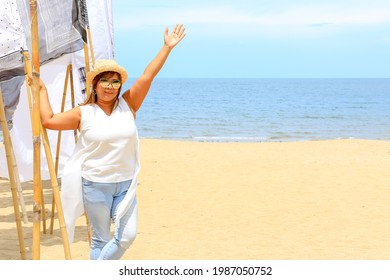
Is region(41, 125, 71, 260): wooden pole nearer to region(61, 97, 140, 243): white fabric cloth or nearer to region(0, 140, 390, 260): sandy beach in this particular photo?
region(61, 97, 140, 243): white fabric cloth

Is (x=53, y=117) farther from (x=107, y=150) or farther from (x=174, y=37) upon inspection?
(x=174, y=37)

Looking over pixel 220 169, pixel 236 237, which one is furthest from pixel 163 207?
pixel 220 169

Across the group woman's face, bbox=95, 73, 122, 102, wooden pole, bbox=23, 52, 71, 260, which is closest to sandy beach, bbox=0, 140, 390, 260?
wooden pole, bbox=23, 52, 71, 260

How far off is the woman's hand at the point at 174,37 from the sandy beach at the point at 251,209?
8.76 feet

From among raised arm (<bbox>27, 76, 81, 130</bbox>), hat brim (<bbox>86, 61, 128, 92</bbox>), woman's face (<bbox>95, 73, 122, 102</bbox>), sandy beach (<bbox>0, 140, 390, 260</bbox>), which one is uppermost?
hat brim (<bbox>86, 61, 128, 92</bbox>)

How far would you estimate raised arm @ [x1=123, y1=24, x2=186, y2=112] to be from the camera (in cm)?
373

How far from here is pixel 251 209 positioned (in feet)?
27.3

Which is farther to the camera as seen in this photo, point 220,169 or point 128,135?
point 220,169

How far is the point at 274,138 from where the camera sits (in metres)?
24.6

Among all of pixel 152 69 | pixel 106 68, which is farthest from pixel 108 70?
pixel 152 69

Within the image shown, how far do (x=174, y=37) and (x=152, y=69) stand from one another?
0.21m
